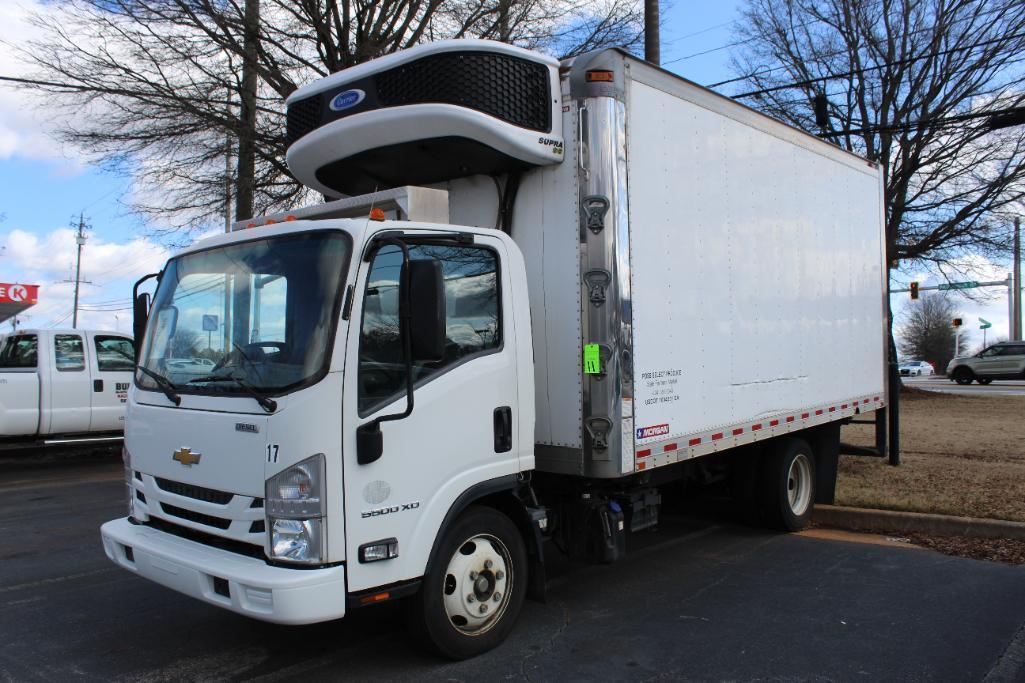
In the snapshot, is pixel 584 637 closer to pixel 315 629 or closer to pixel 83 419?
pixel 315 629

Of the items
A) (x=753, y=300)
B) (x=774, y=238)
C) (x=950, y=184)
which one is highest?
(x=950, y=184)

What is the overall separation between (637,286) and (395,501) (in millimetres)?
2024

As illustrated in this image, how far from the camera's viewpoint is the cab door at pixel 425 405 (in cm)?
366

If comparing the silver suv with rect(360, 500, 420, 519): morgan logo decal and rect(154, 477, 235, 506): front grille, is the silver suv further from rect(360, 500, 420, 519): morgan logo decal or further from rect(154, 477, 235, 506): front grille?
rect(154, 477, 235, 506): front grille

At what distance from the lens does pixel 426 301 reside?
370 centimetres

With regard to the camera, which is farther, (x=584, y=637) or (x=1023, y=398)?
(x=1023, y=398)

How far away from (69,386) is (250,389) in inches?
374

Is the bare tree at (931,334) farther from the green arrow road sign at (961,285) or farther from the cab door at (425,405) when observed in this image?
the cab door at (425,405)

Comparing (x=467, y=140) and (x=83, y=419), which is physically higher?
(x=467, y=140)

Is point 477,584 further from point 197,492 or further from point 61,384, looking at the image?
point 61,384

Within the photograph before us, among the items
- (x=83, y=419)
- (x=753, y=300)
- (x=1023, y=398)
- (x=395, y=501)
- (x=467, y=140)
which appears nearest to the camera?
(x=395, y=501)

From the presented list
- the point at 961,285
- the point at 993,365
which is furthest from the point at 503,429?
the point at 993,365

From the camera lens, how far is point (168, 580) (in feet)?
12.6

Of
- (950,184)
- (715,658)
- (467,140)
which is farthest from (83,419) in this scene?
(950,184)
